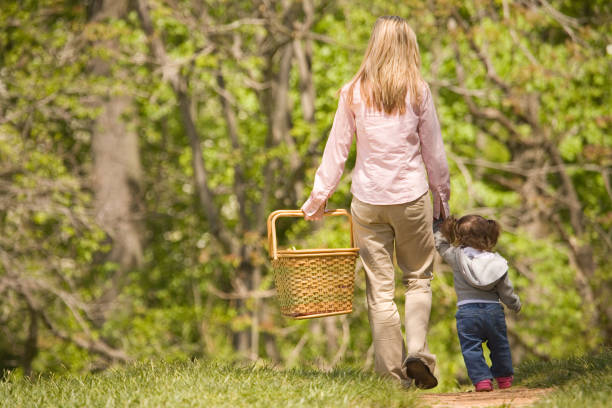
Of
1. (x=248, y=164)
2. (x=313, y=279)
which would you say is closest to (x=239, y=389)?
(x=313, y=279)

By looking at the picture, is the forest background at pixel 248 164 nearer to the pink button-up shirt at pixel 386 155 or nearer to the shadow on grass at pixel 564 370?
the shadow on grass at pixel 564 370

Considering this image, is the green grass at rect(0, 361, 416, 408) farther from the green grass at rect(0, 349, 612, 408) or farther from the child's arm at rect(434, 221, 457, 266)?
the child's arm at rect(434, 221, 457, 266)

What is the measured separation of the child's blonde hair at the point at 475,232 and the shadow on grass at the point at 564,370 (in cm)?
83

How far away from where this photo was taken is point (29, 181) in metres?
8.98

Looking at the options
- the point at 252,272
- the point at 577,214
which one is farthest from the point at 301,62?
the point at 577,214

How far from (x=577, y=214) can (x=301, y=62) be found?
4.82m

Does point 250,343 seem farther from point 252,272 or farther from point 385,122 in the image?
point 385,122

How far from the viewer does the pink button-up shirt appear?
4.17 meters

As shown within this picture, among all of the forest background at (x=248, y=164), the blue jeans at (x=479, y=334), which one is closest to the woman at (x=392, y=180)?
the blue jeans at (x=479, y=334)

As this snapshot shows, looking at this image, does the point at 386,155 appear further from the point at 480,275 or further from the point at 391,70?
the point at 480,275

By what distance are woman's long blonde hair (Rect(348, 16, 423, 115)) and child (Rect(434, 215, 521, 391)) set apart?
76 centimetres

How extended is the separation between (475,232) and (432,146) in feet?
1.91

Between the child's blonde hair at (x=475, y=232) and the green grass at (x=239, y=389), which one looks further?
the child's blonde hair at (x=475, y=232)

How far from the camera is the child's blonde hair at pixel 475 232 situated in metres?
4.43
